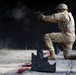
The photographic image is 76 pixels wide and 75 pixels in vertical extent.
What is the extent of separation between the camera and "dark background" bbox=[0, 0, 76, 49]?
49.9 feet

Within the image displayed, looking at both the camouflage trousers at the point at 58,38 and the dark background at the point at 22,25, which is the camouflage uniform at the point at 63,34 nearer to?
the camouflage trousers at the point at 58,38

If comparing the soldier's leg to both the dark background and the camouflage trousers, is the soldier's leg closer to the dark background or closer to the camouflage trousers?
the camouflage trousers

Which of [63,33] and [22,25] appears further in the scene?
[22,25]

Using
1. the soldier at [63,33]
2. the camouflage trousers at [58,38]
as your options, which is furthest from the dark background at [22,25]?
the camouflage trousers at [58,38]

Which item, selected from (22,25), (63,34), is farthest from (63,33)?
(22,25)

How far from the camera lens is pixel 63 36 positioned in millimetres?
6988

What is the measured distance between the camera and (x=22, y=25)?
50.3 ft

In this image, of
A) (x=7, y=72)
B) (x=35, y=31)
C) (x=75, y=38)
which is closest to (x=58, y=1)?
(x=35, y=31)

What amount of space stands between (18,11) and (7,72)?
23.4 feet

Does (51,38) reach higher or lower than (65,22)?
lower

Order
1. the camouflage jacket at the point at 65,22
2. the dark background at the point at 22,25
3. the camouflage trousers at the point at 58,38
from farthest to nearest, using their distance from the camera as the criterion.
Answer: the dark background at the point at 22,25, the camouflage trousers at the point at 58,38, the camouflage jacket at the point at 65,22

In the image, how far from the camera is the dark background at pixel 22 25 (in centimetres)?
1522

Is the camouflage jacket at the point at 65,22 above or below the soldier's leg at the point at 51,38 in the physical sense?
above

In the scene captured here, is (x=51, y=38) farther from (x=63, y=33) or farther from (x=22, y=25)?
(x=22, y=25)
